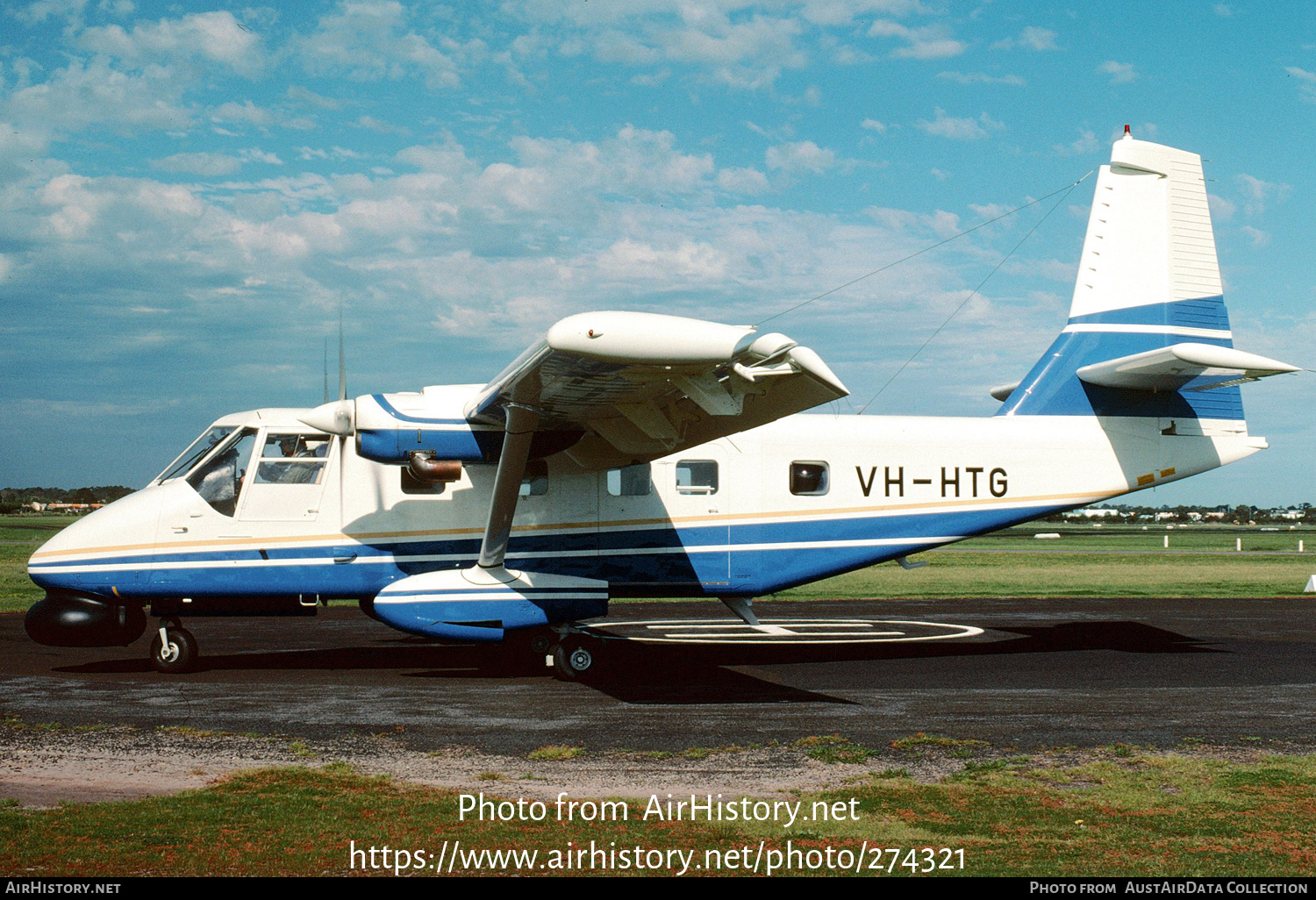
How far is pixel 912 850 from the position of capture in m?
5.55

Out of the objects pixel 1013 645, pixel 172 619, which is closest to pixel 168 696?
pixel 172 619

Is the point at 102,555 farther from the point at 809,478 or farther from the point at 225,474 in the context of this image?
the point at 809,478

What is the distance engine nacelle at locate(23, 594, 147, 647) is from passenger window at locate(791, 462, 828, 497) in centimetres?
817

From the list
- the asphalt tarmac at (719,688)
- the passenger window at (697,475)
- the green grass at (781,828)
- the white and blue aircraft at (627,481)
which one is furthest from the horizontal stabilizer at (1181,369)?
the green grass at (781,828)

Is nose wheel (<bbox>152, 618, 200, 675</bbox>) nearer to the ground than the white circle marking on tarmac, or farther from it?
farther from it

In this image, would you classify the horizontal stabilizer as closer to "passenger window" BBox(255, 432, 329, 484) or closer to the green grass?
the green grass

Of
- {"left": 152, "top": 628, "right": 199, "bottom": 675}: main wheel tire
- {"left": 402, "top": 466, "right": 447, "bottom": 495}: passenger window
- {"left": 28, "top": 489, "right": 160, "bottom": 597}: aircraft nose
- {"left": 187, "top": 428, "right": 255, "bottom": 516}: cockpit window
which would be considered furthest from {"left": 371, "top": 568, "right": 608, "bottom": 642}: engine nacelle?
{"left": 28, "top": 489, "right": 160, "bottom": 597}: aircraft nose

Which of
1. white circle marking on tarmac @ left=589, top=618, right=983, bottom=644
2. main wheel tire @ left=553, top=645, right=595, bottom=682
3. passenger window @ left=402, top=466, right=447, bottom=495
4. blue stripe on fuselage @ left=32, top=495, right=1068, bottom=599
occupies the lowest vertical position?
white circle marking on tarmac @ left=589, top=618, right=983, bottom=644

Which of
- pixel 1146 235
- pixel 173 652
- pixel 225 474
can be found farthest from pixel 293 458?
pixel 1146 235

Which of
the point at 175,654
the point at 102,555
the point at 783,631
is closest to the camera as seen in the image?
the point at 102,555

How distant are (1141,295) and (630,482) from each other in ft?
26.0

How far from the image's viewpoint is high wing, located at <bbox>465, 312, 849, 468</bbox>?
25.9ft

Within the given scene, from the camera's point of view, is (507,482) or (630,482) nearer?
(507,482)

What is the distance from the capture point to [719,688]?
11.1 metres
